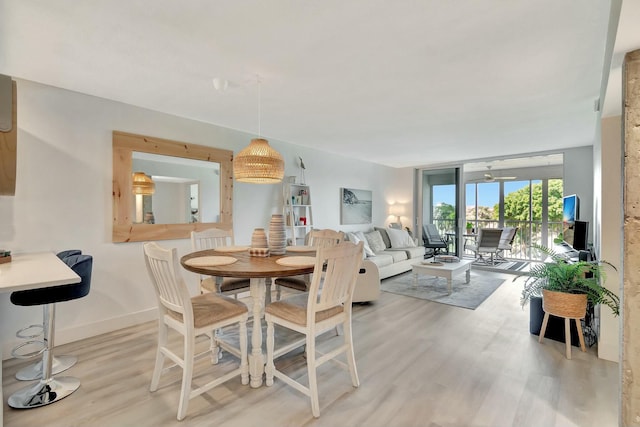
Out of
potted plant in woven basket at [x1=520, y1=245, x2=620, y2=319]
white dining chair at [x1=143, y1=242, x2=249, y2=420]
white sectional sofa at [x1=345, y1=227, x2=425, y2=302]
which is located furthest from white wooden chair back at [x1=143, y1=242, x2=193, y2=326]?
potted plant in woven basket at [x1=520, y1=245, x2=620, y2=319]

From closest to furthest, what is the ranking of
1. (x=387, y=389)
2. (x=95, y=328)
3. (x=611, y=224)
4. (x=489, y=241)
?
(x=387, y=389) < (x=611, y=224) < (x=95, y=328) < (x=489, y=241)

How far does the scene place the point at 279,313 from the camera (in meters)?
2.03

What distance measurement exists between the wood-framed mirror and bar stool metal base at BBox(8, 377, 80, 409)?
131 cm

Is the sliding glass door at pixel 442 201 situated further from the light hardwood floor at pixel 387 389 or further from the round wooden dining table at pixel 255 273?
the round wooden dining table at pixel 255 273

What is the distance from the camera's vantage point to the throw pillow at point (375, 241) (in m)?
5.58

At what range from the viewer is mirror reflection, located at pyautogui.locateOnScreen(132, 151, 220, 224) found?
321 centimetres

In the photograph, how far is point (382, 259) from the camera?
496 centimetres

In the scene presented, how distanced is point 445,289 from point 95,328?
434 centimetres

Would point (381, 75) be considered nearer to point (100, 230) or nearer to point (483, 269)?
point (100, 230)

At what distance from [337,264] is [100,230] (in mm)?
2436

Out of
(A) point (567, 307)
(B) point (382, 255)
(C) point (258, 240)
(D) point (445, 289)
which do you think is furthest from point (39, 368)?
(D) point (445, 289)

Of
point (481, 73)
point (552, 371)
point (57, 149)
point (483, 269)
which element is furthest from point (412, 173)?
Answer: point (57, 149)

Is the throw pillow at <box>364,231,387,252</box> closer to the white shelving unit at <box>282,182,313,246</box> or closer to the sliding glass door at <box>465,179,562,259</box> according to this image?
the white shelving unit at <box>282,182,313,246</box>

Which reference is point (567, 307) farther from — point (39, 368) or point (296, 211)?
point (39, 368)
